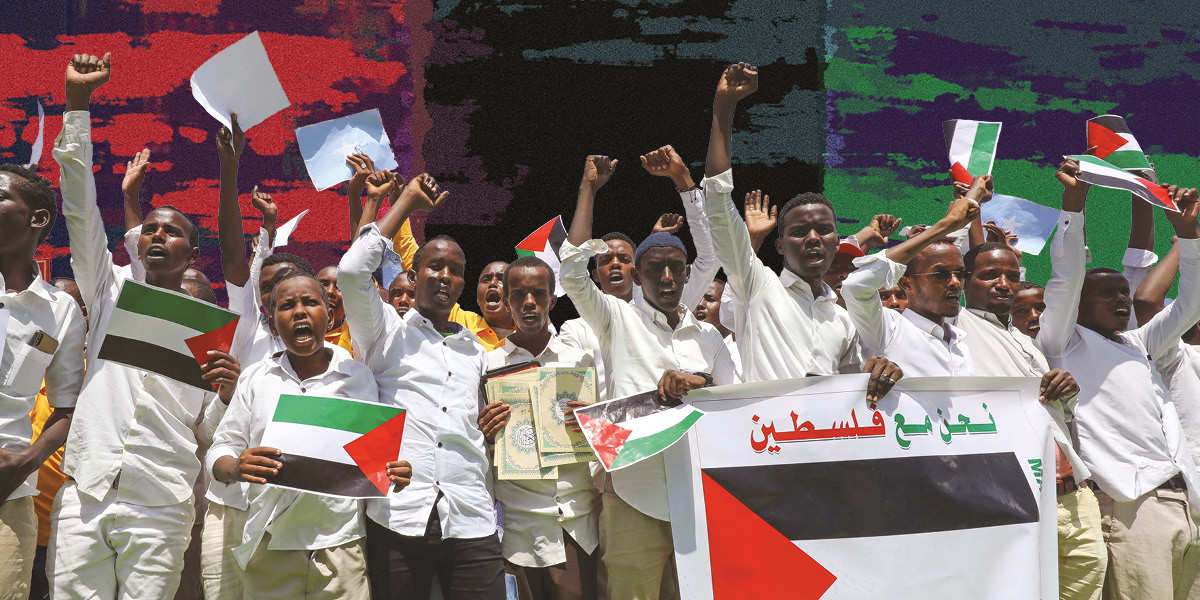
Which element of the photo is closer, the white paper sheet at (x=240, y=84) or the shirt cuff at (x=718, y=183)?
the shirt cuff at (x=718, y=183)

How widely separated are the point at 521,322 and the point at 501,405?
0.51 m

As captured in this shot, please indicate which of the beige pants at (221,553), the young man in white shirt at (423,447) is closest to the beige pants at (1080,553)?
the young man in white shirt at (423,447)

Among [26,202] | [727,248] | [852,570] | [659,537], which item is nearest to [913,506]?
[852,570]

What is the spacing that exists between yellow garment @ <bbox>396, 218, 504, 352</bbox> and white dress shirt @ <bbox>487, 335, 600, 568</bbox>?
121 centimetres

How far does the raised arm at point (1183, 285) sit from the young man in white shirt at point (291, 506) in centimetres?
415

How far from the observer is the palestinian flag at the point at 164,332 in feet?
11.6

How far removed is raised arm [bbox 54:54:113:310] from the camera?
11.7ft

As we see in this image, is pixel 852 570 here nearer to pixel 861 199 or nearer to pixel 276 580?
pixel 276 580

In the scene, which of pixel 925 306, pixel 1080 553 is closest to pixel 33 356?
pixel 925 306

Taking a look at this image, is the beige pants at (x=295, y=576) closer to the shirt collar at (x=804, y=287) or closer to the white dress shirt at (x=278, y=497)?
the white dress shirt at (x=278, y=497)

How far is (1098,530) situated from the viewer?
4.41 m

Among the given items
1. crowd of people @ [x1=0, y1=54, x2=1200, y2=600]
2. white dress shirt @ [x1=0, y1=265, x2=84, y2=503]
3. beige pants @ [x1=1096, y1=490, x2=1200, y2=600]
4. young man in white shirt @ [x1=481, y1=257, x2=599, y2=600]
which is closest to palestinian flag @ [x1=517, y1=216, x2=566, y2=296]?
crowd of people @ [x1=0, y1=54, x2=1200, y2=600]

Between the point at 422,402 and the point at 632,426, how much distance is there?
89 cm

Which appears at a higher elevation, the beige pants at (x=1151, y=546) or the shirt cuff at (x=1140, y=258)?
the shirt cuff at (x=1140, y=258)
